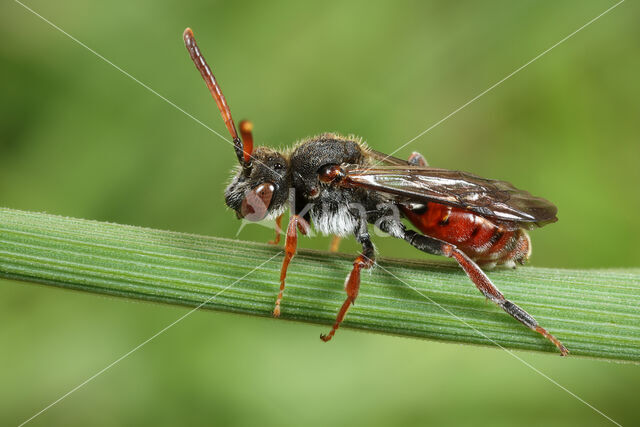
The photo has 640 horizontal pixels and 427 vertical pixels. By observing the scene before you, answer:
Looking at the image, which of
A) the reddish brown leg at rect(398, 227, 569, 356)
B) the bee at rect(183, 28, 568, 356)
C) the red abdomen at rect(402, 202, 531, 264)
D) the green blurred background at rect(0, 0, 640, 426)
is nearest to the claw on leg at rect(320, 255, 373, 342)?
the bee at rect(183, 28, 568, 356)

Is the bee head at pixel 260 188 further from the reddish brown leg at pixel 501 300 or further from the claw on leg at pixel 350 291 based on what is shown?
the reddish brown leg at pixel 501 300

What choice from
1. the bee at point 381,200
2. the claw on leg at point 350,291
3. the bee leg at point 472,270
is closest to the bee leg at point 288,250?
the bee at point 381,200

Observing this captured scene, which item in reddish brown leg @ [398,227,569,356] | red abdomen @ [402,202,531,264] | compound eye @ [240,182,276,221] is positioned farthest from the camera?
red abdomen @ [402,202,531,264]

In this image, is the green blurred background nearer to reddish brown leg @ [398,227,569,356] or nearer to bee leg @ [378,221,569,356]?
bee leg @ [378,221,569,356]

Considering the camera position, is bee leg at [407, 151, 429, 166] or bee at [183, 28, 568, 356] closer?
bee at [183, 28, 568, 356]

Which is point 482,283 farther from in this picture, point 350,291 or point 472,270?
point 350,291

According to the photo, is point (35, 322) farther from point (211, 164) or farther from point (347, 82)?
point (347, 82)

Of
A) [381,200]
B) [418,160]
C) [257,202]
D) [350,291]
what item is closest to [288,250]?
[350,291]
